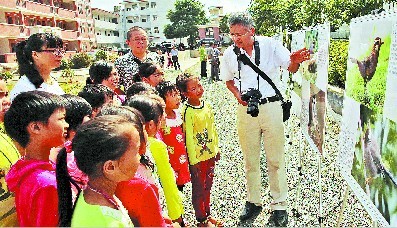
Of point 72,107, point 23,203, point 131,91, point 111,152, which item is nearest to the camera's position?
point 111,152

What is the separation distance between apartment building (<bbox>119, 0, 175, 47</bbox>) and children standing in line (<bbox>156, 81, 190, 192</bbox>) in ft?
268

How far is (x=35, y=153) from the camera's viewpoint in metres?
1.79

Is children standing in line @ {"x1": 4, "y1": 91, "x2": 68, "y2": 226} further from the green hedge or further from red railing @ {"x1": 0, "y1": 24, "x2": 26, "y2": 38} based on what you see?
red railing @ {"x1": 0, "y1": 24, "x2": 26, "y2": 38}

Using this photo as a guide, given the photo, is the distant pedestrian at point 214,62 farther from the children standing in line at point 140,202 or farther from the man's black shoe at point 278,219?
the children standing in line at point 140,202

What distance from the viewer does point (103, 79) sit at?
3250 mm

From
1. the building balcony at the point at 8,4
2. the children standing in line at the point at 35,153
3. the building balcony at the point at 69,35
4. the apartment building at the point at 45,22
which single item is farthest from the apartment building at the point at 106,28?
the children standing in line at the point at 35,153

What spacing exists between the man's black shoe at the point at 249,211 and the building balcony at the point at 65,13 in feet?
132

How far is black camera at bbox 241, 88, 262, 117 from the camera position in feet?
10.6

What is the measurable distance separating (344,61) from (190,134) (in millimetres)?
5846

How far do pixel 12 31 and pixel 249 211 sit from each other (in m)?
31.0

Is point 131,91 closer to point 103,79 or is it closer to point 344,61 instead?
point 103,79

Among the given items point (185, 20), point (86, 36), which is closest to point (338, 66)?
point (86, 36)

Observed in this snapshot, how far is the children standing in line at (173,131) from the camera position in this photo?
311cm

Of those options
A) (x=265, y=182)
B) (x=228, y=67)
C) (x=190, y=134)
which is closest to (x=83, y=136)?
(x=190, y=134)
